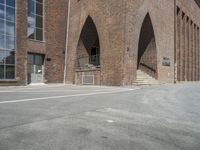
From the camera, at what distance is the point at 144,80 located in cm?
2302

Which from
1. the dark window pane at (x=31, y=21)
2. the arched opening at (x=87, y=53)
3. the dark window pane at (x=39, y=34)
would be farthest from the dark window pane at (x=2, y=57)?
the arched opening at (x=87, y=53)

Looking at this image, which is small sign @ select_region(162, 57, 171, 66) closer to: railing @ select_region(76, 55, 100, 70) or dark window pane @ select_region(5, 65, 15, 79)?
railing @ select_region(76, 55, 100, 70)

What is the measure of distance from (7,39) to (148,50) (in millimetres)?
14362

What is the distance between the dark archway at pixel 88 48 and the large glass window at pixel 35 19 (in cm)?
449

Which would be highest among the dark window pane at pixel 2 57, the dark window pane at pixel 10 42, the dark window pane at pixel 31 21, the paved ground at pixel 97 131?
the dark window pane at pixel 31 21

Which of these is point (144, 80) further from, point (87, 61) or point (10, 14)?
point (10, 14)

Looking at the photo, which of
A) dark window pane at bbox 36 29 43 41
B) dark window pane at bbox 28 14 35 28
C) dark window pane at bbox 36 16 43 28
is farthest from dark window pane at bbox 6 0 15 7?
dark window pane at bbox 36 29 43 41

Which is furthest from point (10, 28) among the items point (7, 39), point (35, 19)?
point (35, 19)

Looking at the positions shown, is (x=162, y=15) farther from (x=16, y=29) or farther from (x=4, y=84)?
(x=4, y=84)

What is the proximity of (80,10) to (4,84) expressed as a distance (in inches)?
444

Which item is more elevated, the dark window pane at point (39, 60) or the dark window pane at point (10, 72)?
the dark window pane at point (39, 60)

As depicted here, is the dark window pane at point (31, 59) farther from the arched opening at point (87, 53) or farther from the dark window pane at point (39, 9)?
the arched opening at point (87, 53)

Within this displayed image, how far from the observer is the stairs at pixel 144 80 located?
21.8m

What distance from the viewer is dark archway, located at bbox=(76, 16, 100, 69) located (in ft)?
86.7
